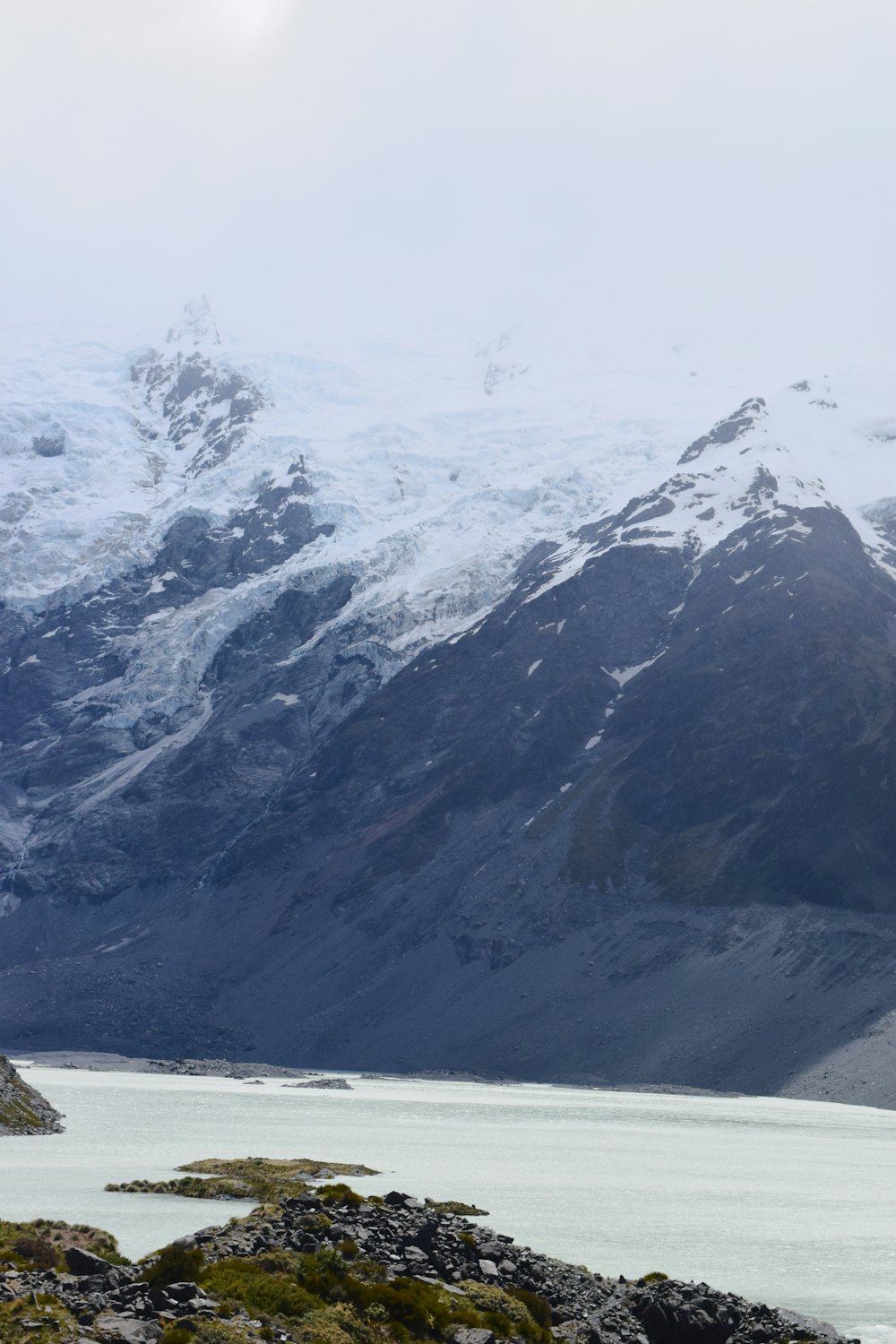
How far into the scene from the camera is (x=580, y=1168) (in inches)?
3888

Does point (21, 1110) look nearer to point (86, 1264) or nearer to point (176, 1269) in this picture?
point (86, 1264)

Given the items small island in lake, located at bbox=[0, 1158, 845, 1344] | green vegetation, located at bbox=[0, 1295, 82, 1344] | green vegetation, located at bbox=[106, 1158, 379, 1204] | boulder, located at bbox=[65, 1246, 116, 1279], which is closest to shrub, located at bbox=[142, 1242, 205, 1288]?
small island in lake, located at bbox=[0, 1158, 845, 1344]

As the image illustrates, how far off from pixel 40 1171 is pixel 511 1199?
23983 mm

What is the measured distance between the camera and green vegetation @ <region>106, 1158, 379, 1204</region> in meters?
71.2

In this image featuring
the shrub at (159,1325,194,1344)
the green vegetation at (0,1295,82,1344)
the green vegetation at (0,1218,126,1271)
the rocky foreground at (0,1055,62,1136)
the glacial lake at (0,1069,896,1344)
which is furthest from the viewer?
the rocky foreground at (0,1055,62,1136)

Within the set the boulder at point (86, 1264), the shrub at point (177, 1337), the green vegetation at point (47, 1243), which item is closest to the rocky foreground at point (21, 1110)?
the green vegetation at point (47, 1243)

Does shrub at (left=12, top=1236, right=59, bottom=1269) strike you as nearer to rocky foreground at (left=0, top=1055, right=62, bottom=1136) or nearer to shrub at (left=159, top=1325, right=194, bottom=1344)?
shrub at (left=159, top=1325, right=194, bottom=1344)

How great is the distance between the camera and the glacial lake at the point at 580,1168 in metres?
60.3

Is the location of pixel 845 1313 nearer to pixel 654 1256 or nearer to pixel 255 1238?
pixel 654 1256

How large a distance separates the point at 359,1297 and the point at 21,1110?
74794mm

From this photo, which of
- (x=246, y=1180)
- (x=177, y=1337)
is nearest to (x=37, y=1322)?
(x=177, y=1337)

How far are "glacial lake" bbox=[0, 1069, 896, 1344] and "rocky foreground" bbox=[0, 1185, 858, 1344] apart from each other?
7312 millimetres

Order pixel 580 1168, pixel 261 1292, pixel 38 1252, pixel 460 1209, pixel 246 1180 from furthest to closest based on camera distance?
pixel 580 1168 → pixel 246 1180 → pixel 460 1209 → pixel 38 1252 → pixel 261 1292

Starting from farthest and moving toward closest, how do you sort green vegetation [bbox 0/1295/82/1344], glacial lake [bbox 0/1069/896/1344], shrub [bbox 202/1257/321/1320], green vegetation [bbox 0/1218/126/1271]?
glacial lake [bbox 0/1069/896/1344], green vegetation [bbox 0/1218/126/1271], shrub [bbox 202/1257/321/1320], green vegetation [bbox 0/1295/82/1344]
